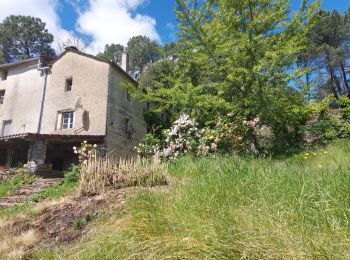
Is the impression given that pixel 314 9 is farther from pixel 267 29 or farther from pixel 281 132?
pixel 281 132

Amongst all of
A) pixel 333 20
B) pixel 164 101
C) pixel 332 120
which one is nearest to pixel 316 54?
pixel 333 20

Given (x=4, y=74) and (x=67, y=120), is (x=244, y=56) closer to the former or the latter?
(x=67, y=120)

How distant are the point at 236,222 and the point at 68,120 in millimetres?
18916

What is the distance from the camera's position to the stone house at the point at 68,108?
19500mm

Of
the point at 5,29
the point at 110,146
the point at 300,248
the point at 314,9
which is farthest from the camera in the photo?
the point at 5,29

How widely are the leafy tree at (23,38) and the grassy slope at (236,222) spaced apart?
144ft

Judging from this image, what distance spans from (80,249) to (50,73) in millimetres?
20591

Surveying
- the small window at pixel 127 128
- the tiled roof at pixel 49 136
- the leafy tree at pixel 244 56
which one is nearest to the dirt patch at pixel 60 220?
the leafy tree at pixel 244 56

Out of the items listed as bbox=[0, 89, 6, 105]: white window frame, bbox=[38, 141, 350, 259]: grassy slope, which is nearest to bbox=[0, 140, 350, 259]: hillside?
bbox=[38, 141, 350, 259]: grassy slope

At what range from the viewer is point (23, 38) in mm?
42719

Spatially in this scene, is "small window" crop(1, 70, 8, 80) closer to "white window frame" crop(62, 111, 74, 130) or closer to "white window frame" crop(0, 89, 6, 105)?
"white window frame" crop(0, 89, 6, 105)

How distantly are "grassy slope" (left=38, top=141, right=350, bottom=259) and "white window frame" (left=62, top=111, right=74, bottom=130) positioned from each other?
55.7ft

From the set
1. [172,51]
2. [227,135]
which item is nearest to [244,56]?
[227,135]

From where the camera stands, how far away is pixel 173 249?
9.26 feet
